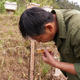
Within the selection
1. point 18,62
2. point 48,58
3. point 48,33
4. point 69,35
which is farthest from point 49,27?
Answer: point 18,62

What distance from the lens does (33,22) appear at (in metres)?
1.27

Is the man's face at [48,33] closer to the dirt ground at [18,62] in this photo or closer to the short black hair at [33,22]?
the short black hair at [33,22]

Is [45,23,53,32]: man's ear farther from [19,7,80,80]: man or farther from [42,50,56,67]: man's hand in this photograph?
[42,50,56,67]: man's hand

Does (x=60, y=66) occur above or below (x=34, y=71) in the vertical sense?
above

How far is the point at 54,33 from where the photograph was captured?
4.47ft

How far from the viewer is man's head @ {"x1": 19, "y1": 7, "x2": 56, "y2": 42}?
4.19ft

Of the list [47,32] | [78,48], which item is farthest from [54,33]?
[78,48]

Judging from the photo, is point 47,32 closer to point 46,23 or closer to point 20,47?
point 46,23

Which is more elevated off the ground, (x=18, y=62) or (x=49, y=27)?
(x=49, y=27)

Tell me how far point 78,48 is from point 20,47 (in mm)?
2064

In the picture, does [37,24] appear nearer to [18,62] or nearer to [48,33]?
[48,33]

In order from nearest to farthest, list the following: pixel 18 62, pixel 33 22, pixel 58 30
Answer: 1. pixel 33 22
2. pixel 58 30
3. pixel 18 62

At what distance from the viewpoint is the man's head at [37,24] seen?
1276 mm

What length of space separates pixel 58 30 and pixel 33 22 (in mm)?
199
